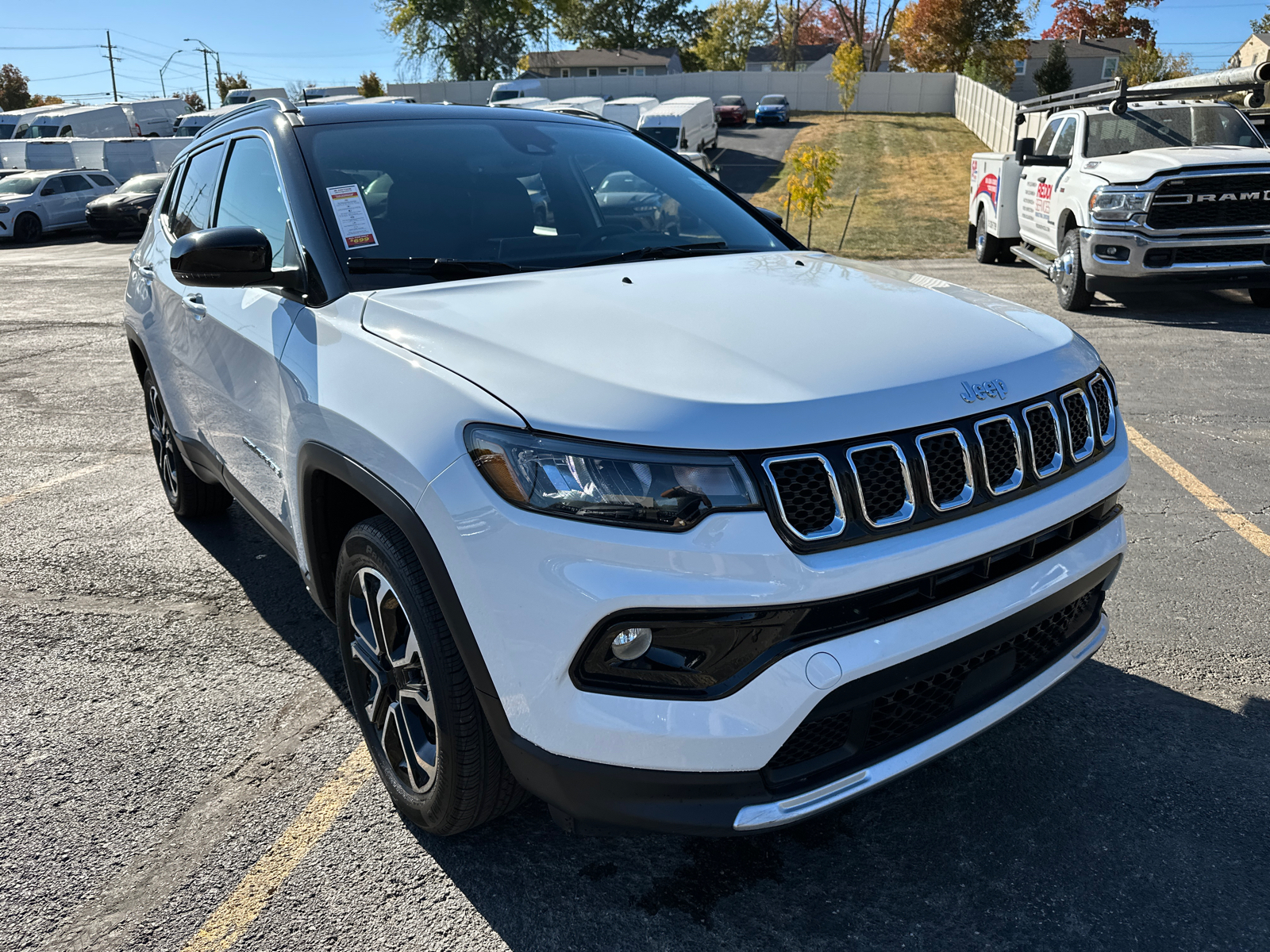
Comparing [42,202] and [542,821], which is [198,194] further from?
[42,202]

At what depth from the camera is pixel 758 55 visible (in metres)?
101

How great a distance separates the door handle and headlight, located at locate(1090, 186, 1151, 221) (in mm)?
8313

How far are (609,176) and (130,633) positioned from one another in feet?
8.21

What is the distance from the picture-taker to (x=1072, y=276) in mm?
9812

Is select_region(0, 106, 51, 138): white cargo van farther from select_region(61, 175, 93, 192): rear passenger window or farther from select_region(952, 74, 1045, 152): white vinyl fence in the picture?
select_region(952, 74, 1045, 152): white vinyl fence

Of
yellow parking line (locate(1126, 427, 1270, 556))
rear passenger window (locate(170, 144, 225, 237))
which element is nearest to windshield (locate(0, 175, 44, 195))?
rear passenger window (locate(170, 144, 225, 237))

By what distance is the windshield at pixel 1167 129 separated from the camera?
9.82 metres

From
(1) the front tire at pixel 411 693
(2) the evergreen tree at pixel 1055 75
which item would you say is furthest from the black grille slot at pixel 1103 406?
(2) the evergreen tree at pixel 1055 75

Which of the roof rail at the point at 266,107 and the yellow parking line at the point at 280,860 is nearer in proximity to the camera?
the yellow parking line at the point at 280,860

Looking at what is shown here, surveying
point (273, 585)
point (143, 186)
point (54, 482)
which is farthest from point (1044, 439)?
point (143, 186)

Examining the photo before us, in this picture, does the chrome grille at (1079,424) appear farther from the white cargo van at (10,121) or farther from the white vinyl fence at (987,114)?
the white cargo van at (10,121)

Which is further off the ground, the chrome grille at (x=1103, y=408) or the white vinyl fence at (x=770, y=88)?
the white vinyl fence at (x=770, y=88)

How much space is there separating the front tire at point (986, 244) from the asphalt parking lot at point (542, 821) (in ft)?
32.9

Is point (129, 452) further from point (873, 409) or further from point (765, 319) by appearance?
point (873, 409)
